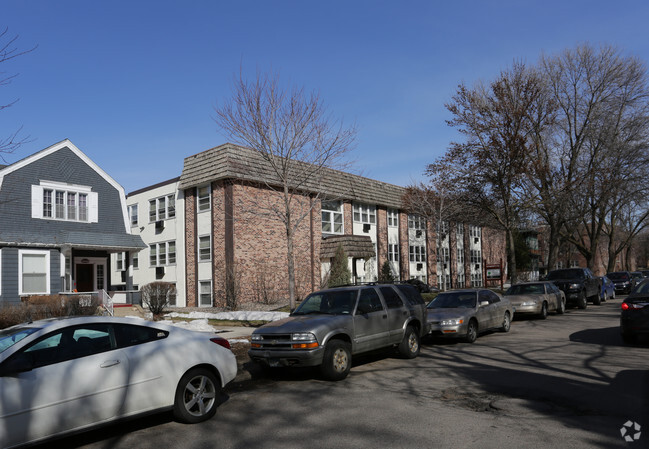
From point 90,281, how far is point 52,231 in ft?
12.7

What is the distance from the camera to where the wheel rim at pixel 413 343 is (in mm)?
10856

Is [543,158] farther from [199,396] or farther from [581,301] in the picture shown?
[199,396]

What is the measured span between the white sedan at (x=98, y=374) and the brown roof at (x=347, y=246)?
2316cm

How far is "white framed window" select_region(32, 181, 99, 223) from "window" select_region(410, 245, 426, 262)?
25238mm

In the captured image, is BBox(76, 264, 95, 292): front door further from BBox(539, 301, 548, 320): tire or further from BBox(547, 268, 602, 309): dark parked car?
BBox(547, 268, 602, 309): dark parked car

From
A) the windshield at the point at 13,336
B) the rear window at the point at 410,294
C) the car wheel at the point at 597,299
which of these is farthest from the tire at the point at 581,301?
the windshield at the point at 13,336

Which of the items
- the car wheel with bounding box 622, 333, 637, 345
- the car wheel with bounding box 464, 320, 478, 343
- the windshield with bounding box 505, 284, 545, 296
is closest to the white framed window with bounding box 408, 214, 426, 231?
the windshield with bounding box 505, 284, 545, 296

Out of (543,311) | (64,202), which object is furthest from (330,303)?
(64,202)

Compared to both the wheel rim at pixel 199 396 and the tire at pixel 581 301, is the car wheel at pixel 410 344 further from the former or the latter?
the tire at pixel 581 301

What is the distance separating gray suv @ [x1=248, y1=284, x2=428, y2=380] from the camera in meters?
8.66

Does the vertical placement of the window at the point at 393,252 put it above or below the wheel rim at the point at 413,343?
above

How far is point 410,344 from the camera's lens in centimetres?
1088

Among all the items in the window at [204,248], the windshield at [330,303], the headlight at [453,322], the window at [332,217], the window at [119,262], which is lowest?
the headlight at [453,322]

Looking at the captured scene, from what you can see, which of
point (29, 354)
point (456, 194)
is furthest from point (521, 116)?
point (29, 354)
